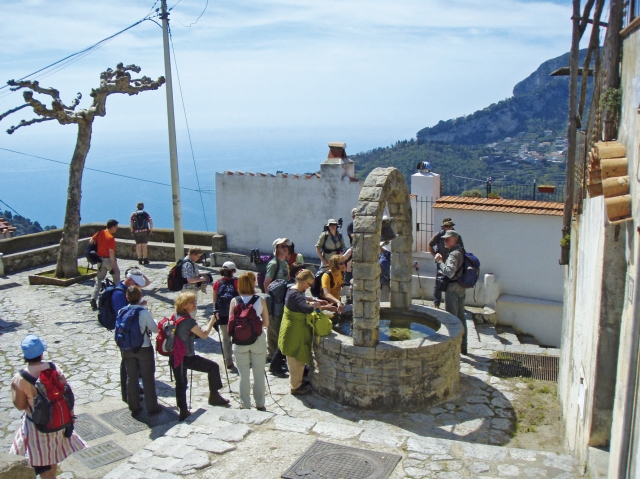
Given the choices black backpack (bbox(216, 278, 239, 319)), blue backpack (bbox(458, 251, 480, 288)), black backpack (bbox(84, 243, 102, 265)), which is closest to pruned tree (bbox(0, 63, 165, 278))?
black backpack (bbox(84, 243, 102, 265))

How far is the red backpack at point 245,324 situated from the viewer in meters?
7.41

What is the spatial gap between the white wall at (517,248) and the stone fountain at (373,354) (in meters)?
4.94

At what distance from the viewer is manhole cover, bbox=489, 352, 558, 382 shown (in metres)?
9.50

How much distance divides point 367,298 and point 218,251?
9.39m

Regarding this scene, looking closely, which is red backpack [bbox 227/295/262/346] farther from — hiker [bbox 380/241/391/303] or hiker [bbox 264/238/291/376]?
hiker [bbox 380/241/391/303]

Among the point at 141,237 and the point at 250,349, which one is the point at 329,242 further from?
the point at 141,237

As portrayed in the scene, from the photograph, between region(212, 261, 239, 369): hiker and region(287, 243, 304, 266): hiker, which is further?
region(287, 243, 304, 266): hiker

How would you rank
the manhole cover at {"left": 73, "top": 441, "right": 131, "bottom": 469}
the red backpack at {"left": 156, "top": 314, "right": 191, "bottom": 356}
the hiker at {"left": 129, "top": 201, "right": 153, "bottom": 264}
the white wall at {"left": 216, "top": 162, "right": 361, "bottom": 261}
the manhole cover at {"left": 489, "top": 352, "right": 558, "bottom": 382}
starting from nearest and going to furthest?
1. the manhole cover at {"left": 73, "top": 441, "right": 131, "bottom": 469}
2. the red backpack at {"left": 156, "top": 314, "right": 191, "bottom": 356}
3. the manhole cover at {"left": 489, "top": 352, "right": 558, "bottom": 382}
4. the white wall at {"left": 216, "top": 162, "right": 361, "bottom": 261}
5. the hiker at {"left": 129, "top": 201, "right": 153, "bottom": 264}

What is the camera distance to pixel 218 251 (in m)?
16.5

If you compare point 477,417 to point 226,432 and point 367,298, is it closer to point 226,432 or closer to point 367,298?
point 367,298

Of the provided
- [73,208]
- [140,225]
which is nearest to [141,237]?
[140,225]

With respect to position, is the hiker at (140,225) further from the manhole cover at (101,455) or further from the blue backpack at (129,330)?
the manhole cover at (101,455)

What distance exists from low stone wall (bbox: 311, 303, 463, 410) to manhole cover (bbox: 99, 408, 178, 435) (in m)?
2.03

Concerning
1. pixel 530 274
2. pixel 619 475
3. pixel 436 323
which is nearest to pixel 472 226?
pixel 530 274
